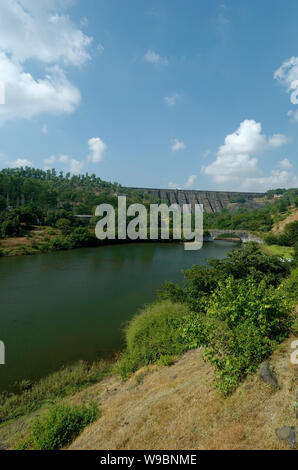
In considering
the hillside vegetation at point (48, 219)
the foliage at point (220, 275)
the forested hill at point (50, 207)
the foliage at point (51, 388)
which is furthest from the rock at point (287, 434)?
the forested hill at point (50, 207)

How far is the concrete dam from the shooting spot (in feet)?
385

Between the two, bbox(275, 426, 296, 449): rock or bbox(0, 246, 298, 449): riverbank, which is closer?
bbox(275, 426, 296, 449): rock

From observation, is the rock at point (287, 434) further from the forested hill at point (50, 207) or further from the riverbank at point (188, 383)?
the forested hill at point (50, 207)

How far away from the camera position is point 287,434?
9.57ft

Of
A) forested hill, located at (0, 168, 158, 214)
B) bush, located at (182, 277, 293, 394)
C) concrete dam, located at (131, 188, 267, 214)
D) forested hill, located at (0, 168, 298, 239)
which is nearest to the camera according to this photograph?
bush, located at (182, 277, 293, 394)

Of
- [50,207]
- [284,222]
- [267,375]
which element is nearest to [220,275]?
[267,375]

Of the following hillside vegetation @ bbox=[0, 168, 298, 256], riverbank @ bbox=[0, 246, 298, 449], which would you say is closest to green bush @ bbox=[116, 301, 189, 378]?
riverbank @ bbox=[0, 246, 298, 449]

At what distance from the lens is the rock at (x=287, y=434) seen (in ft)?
9.27

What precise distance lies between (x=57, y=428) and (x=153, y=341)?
12.5 ft

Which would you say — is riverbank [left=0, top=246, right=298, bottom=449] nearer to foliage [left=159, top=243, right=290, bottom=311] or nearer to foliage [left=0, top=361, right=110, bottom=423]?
foliage [left=0, top=361, right=110, bottom=423]

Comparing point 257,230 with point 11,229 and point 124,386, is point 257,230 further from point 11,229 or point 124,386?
point 124,386

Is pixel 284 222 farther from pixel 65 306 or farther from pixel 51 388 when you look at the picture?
pixel 51 388

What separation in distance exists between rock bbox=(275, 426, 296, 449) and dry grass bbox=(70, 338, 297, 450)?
68 mm

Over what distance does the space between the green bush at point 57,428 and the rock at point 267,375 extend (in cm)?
356
